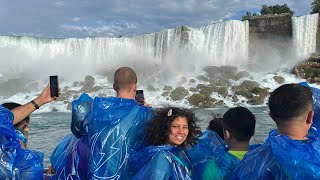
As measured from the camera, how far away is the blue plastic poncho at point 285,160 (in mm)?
1489

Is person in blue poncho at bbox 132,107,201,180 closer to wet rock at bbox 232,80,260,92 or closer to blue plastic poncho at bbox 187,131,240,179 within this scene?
blue plastic poncho at bbox 187,131,240,179

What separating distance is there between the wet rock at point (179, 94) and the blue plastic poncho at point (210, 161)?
60.7 feet

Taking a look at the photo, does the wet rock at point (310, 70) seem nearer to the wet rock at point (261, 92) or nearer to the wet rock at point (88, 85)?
the wet rock at point (261, 92)

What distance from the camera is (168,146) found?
2199 millimetres

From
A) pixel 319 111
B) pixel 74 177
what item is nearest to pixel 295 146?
pixel 319 111

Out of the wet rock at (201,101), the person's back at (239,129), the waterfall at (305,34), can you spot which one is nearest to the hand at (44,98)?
the person's back at (239,129)

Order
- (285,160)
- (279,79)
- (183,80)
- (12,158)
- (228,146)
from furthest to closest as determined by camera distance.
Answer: (183,80) → (279,79) → (228,146) → (12,158) → (285,160)

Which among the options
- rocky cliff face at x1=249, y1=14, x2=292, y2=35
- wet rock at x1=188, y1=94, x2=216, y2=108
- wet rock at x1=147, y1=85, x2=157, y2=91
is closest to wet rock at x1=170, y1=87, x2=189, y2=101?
wet rock at x1=188, y1=94, x2=216, y2=108

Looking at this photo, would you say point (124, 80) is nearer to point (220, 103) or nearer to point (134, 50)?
point (220, 103)

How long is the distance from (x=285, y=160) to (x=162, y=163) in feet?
2.32

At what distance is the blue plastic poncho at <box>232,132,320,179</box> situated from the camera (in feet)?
4.89

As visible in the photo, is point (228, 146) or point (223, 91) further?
point (223, 91)

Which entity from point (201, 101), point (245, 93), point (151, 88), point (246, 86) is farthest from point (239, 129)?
point (151, 88)

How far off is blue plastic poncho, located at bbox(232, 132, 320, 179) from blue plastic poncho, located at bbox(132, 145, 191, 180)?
1.48 feet
